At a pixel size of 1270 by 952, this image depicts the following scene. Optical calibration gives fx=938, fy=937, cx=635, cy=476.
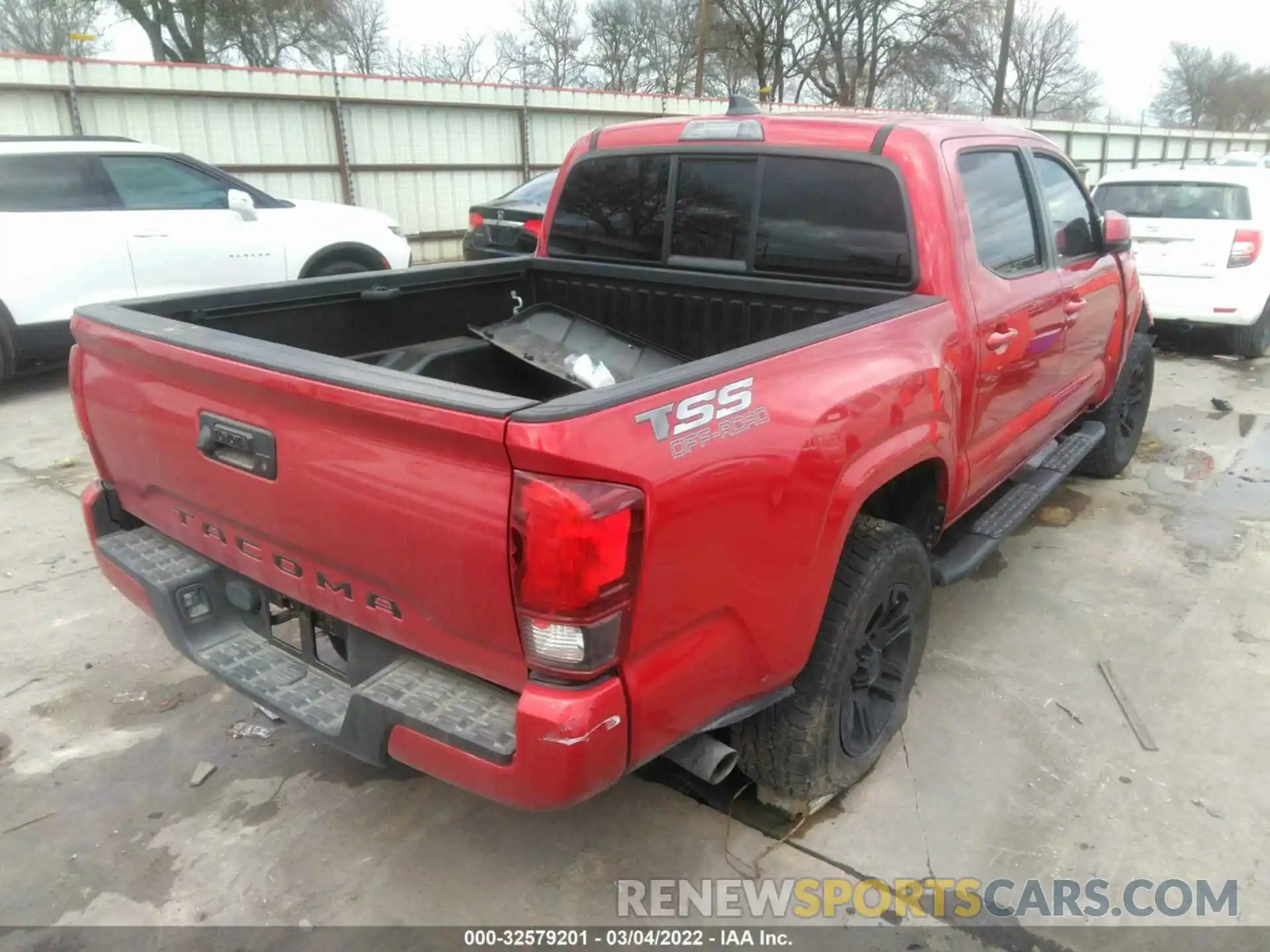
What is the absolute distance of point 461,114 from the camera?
14047 millimetres

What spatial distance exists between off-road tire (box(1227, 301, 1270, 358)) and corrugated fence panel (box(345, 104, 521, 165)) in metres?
10.4

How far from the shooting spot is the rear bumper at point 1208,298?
8.08 meters

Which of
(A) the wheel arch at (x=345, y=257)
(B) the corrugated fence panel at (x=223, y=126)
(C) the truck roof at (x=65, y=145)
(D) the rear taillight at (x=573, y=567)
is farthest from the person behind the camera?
(B) the corrugated fence panel at (x=223, y=126)

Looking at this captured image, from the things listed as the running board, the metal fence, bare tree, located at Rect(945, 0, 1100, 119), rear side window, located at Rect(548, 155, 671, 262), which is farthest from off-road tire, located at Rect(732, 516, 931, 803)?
bare tree, located at Rect(945, 0, 1100, 119)

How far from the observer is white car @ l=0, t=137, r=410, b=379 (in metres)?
6.72

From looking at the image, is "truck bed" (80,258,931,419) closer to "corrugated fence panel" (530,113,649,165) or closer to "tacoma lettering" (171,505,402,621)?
"tacoma lettering" (171,505,402,621)

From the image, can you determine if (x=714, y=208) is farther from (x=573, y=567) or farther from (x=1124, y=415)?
(x=1124, y=415)

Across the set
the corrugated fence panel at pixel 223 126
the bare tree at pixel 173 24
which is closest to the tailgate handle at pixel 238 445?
the corrugated fence panel at pixel 223 126

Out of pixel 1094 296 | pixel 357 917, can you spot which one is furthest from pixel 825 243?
pixel 357 917

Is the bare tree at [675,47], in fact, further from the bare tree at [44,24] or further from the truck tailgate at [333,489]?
the truck tailgate at [333,489]

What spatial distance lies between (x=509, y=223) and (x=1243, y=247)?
6680mm

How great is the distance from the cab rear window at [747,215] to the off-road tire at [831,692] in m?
0.96

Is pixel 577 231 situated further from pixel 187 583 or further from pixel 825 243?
pixel 187 583

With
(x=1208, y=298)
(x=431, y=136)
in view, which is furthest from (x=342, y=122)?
(x=1208, y=298)
